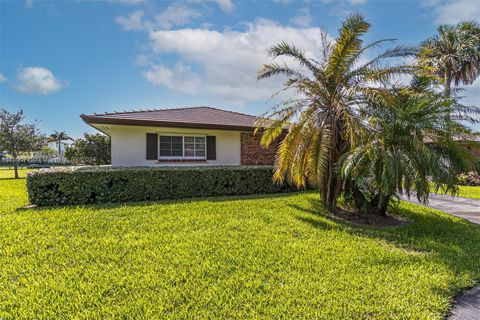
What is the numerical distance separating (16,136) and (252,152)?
73.3 ft

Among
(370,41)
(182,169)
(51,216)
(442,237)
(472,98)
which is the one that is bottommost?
(442,237)

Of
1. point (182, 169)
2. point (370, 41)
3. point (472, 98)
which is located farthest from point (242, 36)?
point (472, 98)

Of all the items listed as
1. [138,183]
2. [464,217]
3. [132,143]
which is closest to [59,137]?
[132,143]

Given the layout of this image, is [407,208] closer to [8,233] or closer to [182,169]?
[182,169]

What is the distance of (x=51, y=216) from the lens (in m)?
7.25

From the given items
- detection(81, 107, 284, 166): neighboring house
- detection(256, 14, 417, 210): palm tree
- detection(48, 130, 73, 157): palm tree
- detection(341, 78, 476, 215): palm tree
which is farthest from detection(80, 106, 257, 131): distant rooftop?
detection(48, 130, 73, 157): palm tree

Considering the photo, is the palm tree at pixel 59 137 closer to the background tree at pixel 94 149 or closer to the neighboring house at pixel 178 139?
the background tree at pixel 94 149

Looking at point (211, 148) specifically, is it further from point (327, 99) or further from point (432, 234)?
point (432, 234)

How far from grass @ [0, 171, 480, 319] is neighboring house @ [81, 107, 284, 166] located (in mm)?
4405

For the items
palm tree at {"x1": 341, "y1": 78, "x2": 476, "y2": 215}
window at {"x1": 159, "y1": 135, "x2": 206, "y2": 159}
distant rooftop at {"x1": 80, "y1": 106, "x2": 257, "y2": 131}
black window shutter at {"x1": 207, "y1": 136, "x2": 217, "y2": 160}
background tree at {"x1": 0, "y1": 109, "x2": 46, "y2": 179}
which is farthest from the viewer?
background tree at {"x1": 0, "y1": 109, "x2": 46, "y2": 179}

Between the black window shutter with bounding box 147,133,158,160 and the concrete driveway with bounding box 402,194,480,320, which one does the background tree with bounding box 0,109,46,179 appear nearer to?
the black window shutter with bounding box 147,133,158,160

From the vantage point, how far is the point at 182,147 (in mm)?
12688

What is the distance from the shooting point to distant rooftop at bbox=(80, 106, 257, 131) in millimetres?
10470

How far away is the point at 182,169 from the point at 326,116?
6018 millimetres
